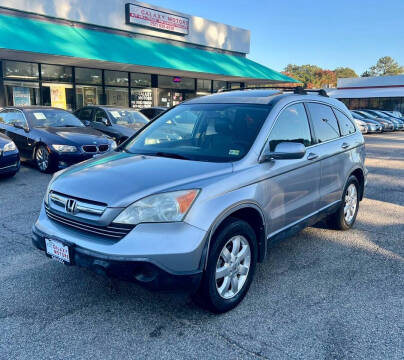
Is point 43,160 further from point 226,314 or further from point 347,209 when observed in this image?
point 226,314

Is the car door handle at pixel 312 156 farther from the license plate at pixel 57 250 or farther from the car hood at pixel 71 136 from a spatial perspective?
the car hood at pixel 71 136

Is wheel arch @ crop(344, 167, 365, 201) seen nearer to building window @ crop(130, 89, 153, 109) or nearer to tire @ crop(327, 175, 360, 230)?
tire @ crop(327, 175, 360, 230)

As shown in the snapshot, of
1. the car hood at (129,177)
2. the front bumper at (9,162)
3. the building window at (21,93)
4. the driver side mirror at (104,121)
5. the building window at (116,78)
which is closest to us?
the car hood at (129,177)

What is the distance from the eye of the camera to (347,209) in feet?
17.2

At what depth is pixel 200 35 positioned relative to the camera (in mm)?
21891

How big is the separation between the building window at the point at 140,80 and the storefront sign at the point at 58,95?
3.96 metres

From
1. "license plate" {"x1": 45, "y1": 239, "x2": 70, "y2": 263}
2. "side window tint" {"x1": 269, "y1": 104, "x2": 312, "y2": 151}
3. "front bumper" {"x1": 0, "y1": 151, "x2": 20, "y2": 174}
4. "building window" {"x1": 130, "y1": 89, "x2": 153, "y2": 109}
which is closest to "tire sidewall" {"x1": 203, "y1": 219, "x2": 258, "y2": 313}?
"side window tint" {"x1": 269, "y1": 104, "x2": 312, "y2": 151}

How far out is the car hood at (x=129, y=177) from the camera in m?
2.84

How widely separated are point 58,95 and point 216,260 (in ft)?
54.2

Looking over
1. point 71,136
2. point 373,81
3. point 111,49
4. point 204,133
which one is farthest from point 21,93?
point 373,81

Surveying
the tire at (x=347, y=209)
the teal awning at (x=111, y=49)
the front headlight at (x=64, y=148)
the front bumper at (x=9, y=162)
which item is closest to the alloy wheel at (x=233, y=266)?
the tire at (x=347, y=209)

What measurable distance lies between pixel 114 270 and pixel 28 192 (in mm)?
5081

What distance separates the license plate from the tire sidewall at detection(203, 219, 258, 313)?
108 centimetres

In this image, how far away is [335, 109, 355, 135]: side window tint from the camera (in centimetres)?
502
